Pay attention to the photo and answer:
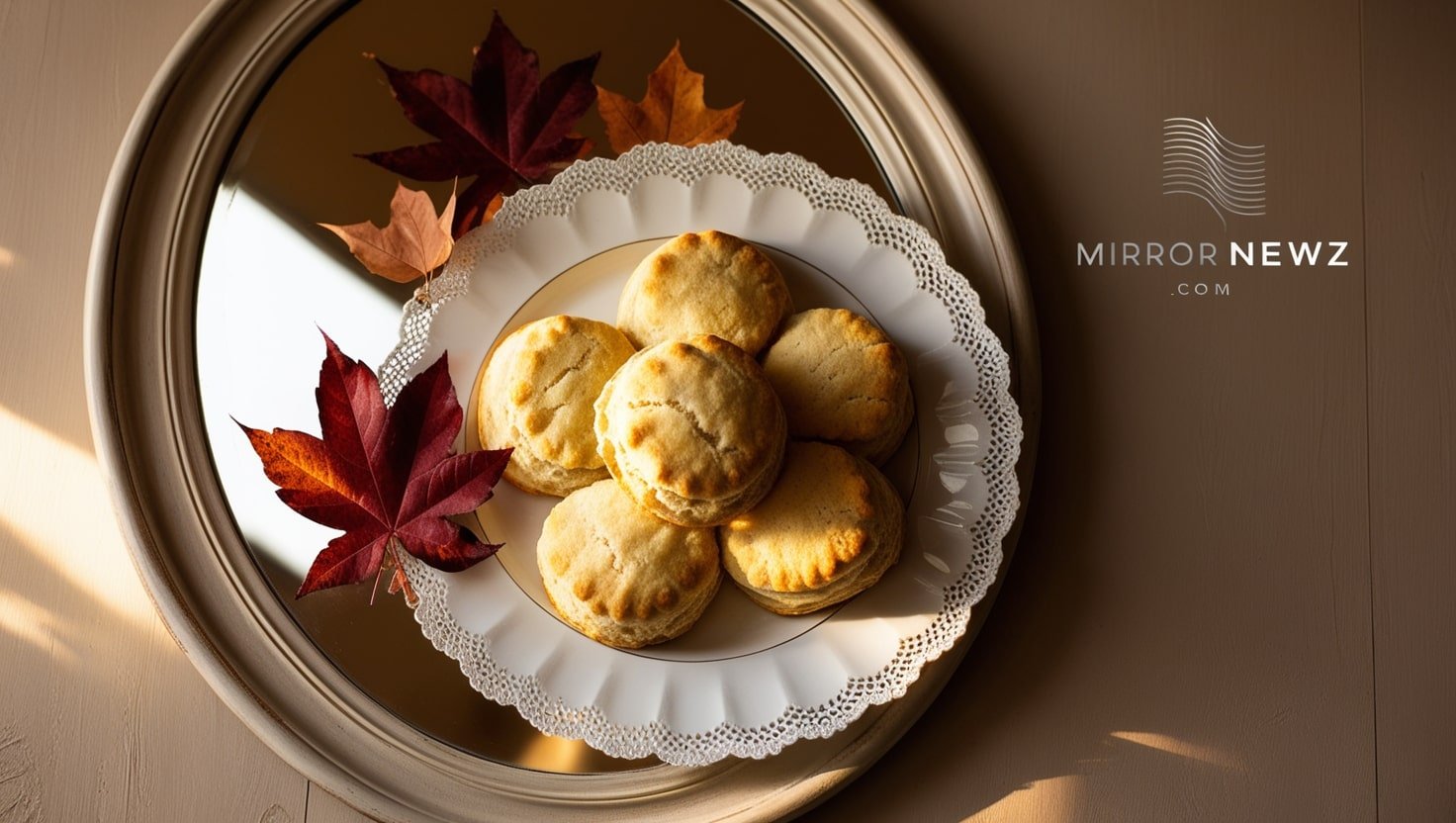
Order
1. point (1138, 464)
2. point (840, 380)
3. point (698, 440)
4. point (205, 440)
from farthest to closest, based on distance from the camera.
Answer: point (1138, 464)
point (205, 440)
point (840, 380)
point (698, 440)

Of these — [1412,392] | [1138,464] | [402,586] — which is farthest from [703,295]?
[1412,392]

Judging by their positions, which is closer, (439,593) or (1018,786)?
(439,593)

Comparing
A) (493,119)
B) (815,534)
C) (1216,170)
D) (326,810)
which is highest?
(1216,170)

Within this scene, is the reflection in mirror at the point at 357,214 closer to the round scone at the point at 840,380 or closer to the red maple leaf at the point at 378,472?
the red maple leaf at the point at 378,472

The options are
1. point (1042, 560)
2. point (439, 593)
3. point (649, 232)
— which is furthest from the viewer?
point (1042, 560)

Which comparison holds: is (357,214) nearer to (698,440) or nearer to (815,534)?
(698,440)

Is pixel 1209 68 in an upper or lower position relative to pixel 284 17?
upper

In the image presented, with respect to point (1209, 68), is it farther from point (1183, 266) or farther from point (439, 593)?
point (439, 593)

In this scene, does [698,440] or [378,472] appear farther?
[378,472]

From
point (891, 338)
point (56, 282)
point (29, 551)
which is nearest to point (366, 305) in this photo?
point (56, 282)
